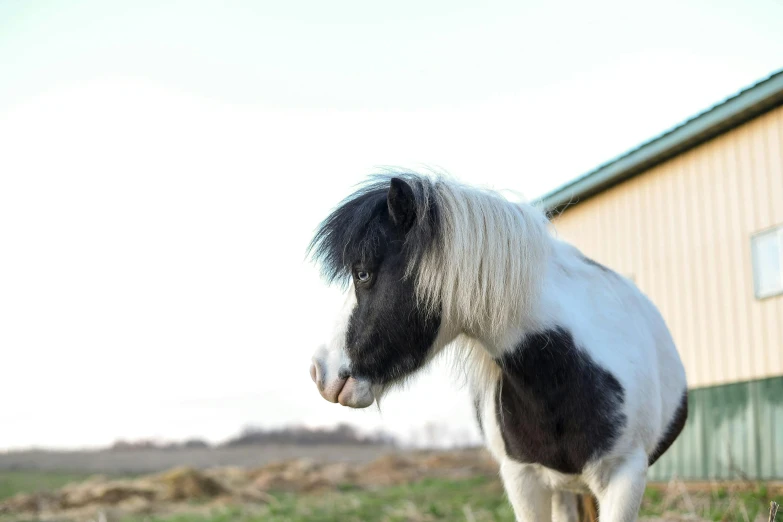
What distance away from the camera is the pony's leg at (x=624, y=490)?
329 centimetres

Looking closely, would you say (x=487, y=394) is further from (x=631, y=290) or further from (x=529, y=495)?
(x=631, y=290)

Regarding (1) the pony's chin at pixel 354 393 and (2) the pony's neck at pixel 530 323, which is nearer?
(1) the pony's chin at pixel 354 393

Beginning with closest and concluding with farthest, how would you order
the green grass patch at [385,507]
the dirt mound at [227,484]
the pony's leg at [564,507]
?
the pony's leg at [564,507], the green grass patch at [385,507], the dirt mound at [227,484]

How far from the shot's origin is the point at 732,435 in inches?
360

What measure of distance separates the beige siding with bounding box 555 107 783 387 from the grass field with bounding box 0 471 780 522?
6.23 feet

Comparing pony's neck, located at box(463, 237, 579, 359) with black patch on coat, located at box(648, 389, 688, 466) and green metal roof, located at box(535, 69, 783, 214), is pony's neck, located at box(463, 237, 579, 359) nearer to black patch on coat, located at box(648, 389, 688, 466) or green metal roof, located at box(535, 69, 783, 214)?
black patch on coat, located at box(648, 389, 688, 466)

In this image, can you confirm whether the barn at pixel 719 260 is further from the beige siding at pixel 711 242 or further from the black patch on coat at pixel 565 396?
the black patch on coat at pixel 565 396

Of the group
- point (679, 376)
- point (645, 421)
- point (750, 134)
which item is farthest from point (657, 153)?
point (645, 421)

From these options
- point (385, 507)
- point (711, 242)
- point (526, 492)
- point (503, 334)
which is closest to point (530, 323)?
point (503, 334)

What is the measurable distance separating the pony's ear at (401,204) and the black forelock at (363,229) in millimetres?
34

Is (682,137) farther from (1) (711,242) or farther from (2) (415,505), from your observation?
(2) (415,505)

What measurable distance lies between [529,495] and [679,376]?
1.44m

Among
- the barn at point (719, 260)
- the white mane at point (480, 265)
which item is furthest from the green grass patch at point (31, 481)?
the white mane at point (480, 265)

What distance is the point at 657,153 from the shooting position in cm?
1036
